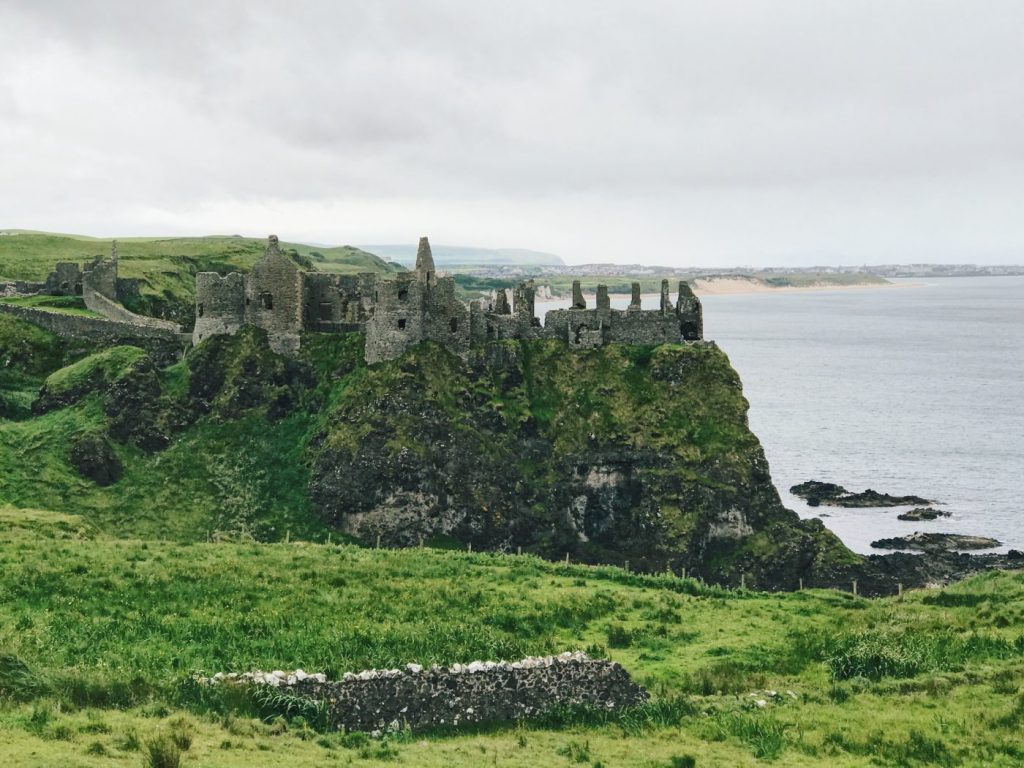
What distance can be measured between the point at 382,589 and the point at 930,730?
17174mm

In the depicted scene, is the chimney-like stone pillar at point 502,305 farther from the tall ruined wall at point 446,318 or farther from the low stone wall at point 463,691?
the low stone wall at point 463,691

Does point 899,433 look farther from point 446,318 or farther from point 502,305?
point 446,318

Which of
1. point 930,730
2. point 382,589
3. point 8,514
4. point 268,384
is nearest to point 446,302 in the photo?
point 268,384

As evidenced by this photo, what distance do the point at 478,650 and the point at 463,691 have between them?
317cm

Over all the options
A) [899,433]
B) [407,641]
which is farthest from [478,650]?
[899,433]

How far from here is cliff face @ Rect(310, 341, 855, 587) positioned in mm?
62906

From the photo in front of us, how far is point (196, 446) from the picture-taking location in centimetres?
6638

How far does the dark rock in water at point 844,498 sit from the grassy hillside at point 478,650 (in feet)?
163

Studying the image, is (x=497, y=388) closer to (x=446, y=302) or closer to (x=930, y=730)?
(x=446, y=302)

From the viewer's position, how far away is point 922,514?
85.4 metres

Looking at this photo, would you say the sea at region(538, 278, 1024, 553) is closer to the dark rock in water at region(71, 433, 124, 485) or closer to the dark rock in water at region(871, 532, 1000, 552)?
the dark rock in water at region(871, 532, 1000, 552)

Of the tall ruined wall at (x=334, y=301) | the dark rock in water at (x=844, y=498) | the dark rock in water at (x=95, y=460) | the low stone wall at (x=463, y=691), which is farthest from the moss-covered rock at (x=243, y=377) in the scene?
the low stone wall at (x=463, y=691)

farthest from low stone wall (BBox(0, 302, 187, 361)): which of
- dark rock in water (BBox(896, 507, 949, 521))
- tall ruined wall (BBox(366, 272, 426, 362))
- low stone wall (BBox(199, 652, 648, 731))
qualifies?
dark rock in water (BBox(896, 507, 949, 521))

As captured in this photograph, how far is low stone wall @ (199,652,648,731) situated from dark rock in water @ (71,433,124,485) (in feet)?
138
